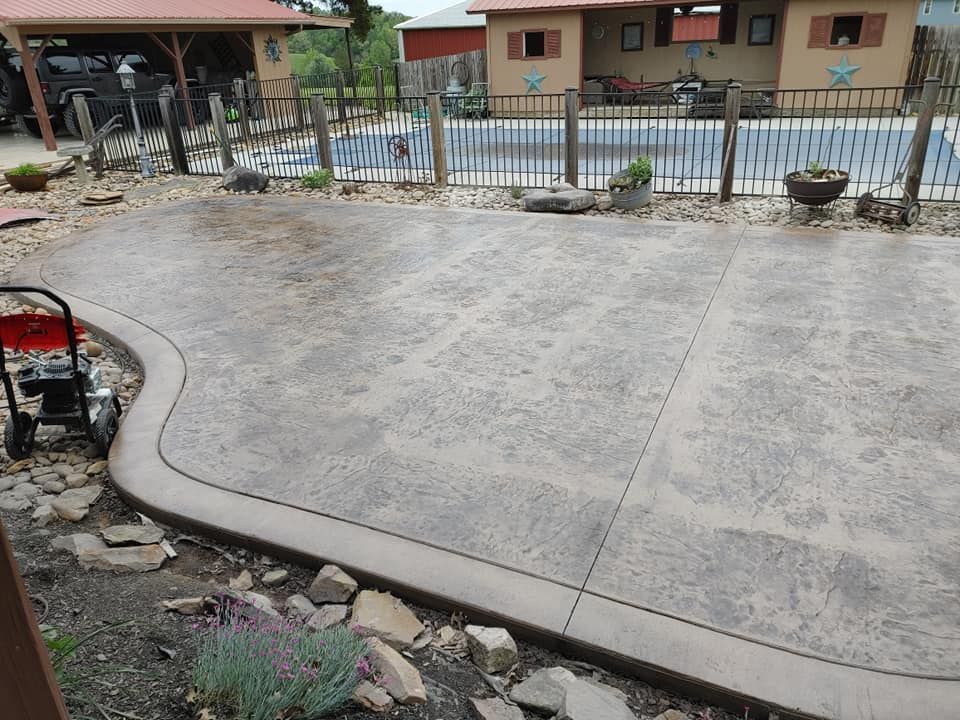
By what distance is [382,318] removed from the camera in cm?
570

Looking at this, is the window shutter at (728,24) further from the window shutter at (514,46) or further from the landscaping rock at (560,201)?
the landscaping rock at (560,201)

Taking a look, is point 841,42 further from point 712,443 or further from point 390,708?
point 390,708

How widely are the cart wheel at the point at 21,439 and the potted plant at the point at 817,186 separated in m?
7.56

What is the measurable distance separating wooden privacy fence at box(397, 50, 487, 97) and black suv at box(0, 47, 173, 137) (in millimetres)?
9137

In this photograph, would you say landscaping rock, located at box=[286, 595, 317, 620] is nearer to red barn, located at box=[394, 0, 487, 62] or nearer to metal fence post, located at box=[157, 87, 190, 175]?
metal fence post, located at box=[157, 87, 190, 175]

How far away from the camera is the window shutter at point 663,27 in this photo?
21844mm


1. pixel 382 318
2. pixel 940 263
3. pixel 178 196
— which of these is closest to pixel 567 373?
pixel 382 318

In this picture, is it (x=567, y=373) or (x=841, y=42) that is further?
(x=841, y=42)

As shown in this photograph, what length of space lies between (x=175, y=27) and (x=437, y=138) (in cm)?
1121

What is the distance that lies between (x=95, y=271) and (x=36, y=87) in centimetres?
1021

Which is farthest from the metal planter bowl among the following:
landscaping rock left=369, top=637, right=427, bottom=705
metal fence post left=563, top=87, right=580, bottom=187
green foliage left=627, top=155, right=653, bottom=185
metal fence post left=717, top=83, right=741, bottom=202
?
landscaping rock left=369, top=637, right=427, bottom=705

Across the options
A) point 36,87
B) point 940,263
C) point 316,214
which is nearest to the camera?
point 940,263

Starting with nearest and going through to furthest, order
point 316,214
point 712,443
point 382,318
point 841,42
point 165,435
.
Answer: point 712,443
point 165,435
point 382,318
point 316,214
point 841,42

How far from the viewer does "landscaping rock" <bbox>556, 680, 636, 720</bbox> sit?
7.74ft
